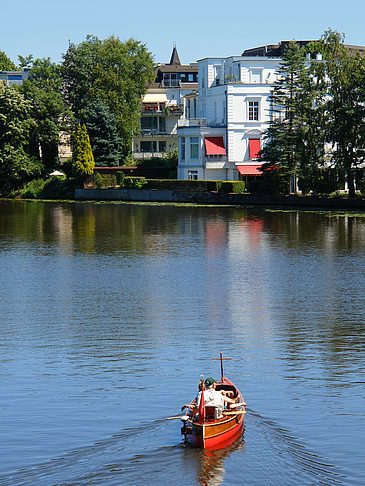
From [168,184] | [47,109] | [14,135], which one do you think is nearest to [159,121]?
[47,109]

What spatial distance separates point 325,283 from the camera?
135ft

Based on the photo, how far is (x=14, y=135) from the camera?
111188 millimetres

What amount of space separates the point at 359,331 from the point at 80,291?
49.9ft

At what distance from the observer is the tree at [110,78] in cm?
11844

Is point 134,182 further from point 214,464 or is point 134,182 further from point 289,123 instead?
point 214,464

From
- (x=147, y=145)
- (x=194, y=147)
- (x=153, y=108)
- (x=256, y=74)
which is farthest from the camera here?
(x=147, y=145)

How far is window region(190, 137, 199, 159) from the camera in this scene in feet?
340

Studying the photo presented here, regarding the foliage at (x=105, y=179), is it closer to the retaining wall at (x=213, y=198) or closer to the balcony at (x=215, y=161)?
the retaining wall at (x=213, y=198)

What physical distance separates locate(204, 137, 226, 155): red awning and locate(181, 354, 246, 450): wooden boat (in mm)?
84867

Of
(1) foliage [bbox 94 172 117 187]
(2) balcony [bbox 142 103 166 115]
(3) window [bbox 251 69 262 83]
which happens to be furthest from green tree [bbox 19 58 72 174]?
(3) window [bbox 251 69 262 83]

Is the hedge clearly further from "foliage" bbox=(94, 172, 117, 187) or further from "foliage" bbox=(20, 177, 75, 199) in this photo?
"foliage" bbox=(20, 177, 75, 199)

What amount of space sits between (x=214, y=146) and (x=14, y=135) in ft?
99.3

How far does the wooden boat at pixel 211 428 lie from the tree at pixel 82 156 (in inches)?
3590

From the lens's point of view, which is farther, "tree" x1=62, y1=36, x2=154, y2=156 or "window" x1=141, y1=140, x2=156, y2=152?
"window" x1=141, y1=140, x2=156, y2=152
